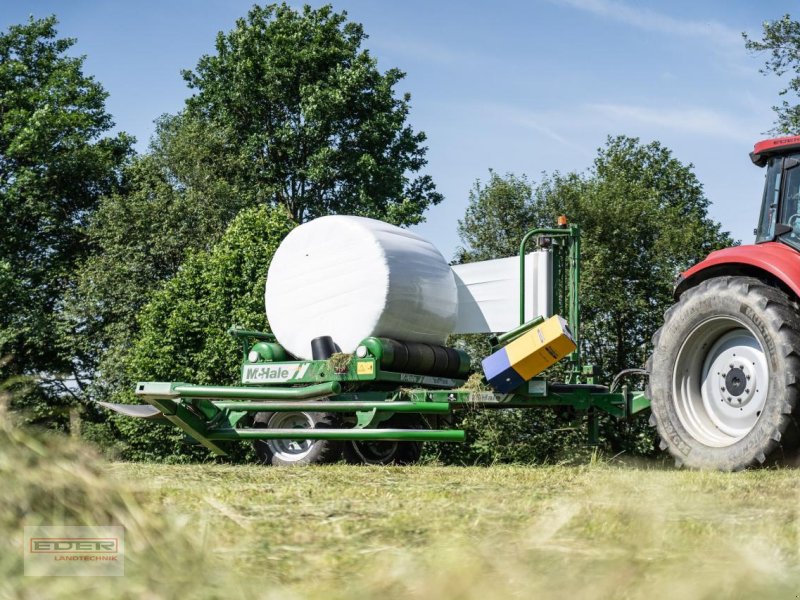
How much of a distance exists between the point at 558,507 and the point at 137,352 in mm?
20040

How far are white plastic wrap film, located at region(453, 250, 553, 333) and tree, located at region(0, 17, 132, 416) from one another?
55.1 feet

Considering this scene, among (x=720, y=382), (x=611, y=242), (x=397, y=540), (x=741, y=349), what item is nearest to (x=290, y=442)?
(x=720, y=382)

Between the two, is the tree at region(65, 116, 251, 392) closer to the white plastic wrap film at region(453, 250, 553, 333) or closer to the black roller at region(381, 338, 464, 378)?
the white plastic wrap film at region(453, 250, 553, 333)

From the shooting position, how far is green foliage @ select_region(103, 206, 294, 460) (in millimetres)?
21453

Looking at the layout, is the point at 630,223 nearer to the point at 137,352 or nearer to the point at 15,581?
the point at 137,352

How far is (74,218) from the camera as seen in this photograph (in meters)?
30.4

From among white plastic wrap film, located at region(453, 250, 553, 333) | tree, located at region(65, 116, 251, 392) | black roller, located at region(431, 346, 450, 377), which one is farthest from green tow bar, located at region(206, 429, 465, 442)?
tree, located at region(65, 116, 251, 392)

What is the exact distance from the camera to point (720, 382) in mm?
7633

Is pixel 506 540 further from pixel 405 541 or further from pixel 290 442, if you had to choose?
pixel 290 442

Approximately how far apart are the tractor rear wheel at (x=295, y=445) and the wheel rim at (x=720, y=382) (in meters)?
4.19

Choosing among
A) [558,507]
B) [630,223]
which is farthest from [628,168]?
[558,507]

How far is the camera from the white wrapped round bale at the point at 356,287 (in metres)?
10.7

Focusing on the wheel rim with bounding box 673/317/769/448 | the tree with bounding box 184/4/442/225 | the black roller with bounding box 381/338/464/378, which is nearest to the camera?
the wheel rim with bounding box 673/317/769/448

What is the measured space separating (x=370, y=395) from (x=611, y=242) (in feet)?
52.3
